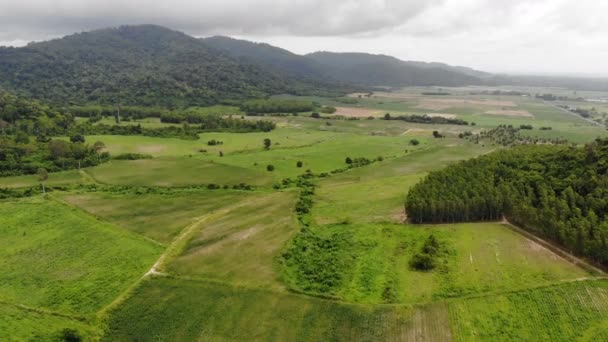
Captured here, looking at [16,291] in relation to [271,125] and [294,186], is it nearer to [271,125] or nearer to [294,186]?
[294,186]

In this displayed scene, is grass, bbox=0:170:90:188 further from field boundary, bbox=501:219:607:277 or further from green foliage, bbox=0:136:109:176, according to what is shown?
field boundary, bbox=501:219:607:277

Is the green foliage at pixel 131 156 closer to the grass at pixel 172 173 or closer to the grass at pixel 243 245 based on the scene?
the grass at pixel 172 173

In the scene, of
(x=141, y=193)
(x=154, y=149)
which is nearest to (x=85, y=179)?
(x=141, y=193)

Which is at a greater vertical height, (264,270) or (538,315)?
(264,270)

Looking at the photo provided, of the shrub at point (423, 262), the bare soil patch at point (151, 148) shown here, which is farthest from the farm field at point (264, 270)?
the bare soil patch at point (151, 148)

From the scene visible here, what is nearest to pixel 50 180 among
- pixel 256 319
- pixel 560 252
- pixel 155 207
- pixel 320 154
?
pixel 155 207

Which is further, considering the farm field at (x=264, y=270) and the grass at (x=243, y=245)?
the grass at (x=243, y=245)

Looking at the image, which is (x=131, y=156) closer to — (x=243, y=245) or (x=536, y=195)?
(x=243, y=245)

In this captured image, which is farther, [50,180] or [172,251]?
[50,180]
